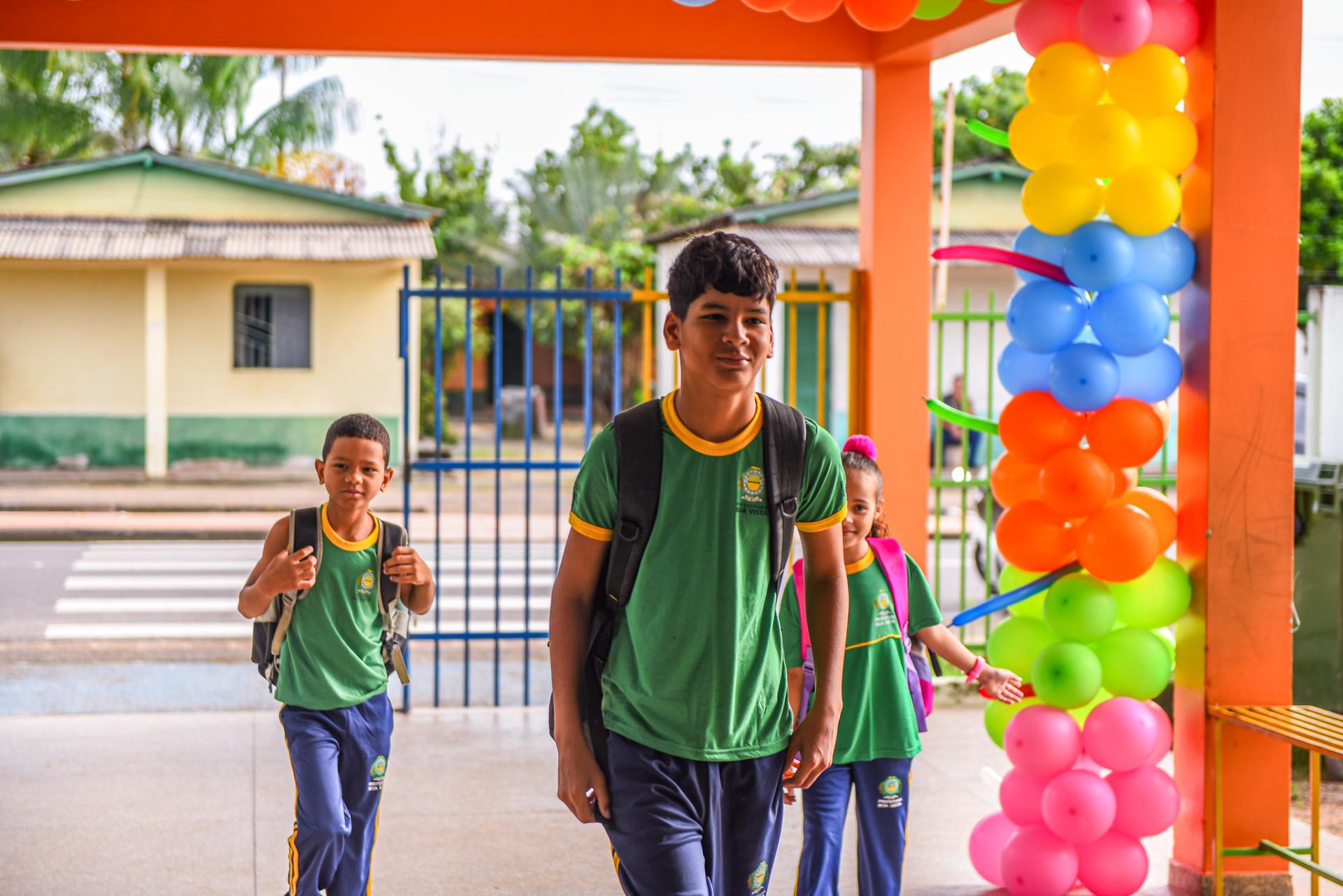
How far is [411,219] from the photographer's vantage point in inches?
829

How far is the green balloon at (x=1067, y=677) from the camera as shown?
173 inches

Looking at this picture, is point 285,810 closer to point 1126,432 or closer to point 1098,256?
point 1126,432

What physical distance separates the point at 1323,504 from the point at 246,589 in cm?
581

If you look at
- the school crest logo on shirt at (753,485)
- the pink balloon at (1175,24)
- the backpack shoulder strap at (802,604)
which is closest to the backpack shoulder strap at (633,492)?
the school crest logo on shirt at (753,485)

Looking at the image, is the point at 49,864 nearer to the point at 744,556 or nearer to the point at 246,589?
the point at 246,589

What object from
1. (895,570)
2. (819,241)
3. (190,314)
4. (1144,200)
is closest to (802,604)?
(895,570)

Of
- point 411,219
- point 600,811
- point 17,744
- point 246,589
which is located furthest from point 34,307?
point 600,811

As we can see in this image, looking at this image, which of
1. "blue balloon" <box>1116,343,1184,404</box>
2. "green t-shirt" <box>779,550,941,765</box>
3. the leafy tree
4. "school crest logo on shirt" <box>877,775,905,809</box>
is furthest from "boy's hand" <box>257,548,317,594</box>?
the leafy tree

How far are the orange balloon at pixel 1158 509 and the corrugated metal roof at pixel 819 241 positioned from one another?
49.0 feet

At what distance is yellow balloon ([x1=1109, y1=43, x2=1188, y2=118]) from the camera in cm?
434

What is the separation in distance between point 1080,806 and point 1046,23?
8.09ft

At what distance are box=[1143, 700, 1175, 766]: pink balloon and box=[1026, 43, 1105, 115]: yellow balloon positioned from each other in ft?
6.23

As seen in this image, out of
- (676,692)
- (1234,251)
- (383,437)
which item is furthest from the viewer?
(1234,251)

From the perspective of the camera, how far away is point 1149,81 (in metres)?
4.34
